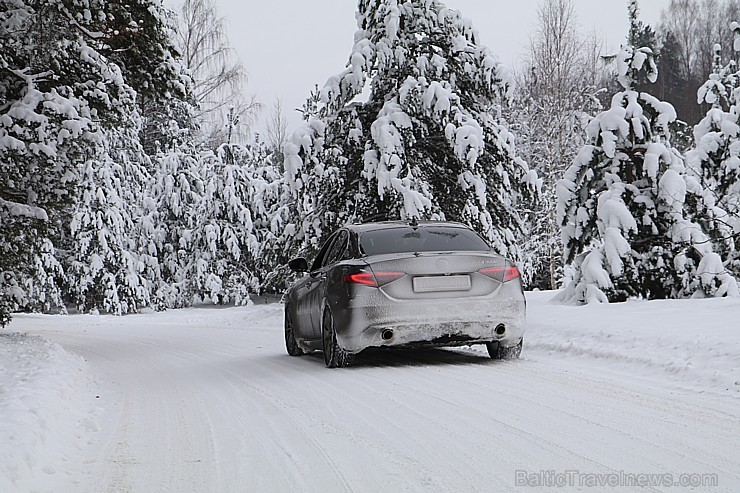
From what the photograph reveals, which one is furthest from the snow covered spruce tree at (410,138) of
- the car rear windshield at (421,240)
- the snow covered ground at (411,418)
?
the snow covered ground at (411,418)

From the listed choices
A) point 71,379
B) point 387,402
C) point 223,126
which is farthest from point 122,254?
point 387,402

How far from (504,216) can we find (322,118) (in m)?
4.76

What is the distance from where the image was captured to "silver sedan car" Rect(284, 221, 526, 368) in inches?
308

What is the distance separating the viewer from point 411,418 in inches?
211

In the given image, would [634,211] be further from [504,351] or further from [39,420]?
[39,420]

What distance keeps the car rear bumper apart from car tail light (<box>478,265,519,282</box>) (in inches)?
8.6

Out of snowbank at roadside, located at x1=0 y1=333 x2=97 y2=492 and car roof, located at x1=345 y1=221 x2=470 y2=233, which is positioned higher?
car roof, located at x1=345 y1=221 x2=470 y2=233

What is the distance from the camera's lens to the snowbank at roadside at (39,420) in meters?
4.07

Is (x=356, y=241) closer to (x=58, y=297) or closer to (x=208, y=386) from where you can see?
(x=208, y=386)

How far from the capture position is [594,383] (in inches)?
256

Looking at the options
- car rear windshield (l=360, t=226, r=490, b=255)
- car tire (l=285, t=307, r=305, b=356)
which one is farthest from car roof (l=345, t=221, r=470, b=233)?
car tire (l=285, t=307, r=305, b=356)

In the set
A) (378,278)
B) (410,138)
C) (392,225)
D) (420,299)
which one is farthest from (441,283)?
(410,138)

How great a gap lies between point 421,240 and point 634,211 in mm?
6457

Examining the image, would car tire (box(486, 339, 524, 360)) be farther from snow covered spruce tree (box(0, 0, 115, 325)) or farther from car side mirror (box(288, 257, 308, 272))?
snow covered spruce tree (box(0, 0, 115, 325))
